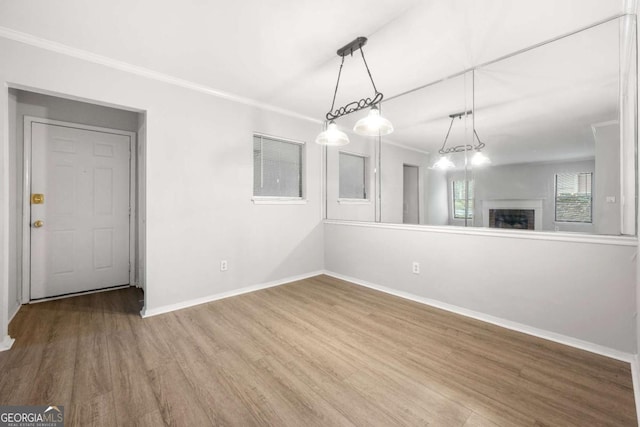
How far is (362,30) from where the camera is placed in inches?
85.9

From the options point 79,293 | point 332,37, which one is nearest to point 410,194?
point 332,37

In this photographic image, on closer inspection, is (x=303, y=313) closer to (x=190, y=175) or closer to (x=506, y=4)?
(x=190, y=175)

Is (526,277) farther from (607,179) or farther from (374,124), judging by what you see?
(374,124)

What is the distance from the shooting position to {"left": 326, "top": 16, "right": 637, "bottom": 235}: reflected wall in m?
2.05

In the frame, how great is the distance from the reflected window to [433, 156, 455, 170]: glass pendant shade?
20cm

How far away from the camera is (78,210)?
3.43 metres

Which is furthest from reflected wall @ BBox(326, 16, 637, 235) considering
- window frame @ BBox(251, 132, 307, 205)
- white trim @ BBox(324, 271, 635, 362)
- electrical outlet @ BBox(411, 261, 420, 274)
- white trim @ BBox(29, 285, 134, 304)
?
white trim @ BBox(29, 285, 134, 304)

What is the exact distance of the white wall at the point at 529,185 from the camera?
2.23m

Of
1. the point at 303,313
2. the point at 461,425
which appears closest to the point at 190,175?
the point at 303,313

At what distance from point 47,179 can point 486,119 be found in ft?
17.0

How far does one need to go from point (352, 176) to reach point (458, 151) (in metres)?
1.80

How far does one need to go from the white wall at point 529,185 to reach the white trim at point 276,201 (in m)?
2.32

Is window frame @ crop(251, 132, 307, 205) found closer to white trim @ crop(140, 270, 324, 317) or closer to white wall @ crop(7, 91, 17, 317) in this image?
white trim @ crop(140, 270, 324, 317)

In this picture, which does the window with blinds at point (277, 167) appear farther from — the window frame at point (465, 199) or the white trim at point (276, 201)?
the window frame at point (465, 199)
